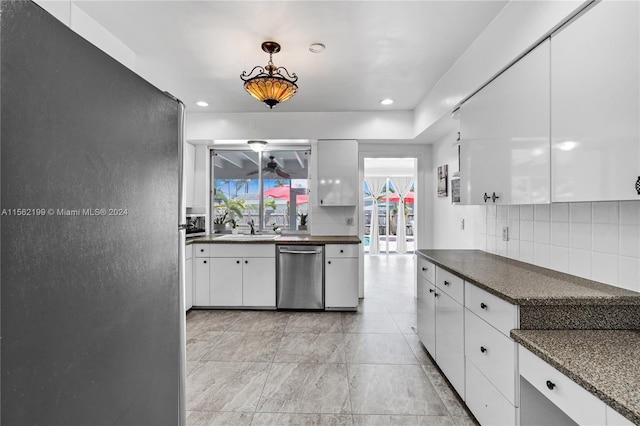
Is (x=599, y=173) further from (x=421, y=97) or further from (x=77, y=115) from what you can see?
(x=421, y=97)

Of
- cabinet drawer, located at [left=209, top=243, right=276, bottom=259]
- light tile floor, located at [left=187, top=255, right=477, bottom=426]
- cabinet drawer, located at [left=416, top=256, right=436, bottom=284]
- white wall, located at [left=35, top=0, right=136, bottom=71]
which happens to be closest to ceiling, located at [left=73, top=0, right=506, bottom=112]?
white wall, located at [left=35, top=0, right=136, bottom=71]

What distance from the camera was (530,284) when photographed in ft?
5.61

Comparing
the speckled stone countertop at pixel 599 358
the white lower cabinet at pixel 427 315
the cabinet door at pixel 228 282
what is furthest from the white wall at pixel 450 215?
the cabinet door at pixel 228 282

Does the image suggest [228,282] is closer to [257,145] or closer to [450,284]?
[257,145]

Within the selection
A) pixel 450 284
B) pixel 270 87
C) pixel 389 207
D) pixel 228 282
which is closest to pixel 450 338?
pixel 450 284

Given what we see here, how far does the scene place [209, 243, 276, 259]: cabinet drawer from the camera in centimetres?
399

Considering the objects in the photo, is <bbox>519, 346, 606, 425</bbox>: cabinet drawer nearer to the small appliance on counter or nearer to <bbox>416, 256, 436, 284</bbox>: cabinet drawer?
<bbox>416, 256, 436, 284</bbox>: cabinet drawer

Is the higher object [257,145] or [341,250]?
[257,145]

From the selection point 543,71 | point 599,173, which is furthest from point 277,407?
point 543,71

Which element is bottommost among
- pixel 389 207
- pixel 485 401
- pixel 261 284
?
pixel 485 401

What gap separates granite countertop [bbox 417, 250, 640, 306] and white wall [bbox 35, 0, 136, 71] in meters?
2.32

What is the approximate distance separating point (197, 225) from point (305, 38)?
3.05 m

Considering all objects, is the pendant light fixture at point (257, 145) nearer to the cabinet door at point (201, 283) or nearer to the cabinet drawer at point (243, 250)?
the cabinet drawer at point (243, 250)

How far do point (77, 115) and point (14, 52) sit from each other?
0.40 ft
